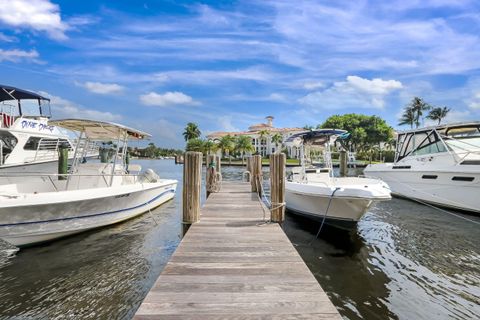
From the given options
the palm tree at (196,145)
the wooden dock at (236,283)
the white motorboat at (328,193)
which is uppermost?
the palm tree at (196,145)

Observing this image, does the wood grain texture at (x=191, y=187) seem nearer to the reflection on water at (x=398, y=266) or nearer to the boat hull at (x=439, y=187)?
the reflection on water at (x=398, y=266)

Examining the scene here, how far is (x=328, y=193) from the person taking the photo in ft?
28.5

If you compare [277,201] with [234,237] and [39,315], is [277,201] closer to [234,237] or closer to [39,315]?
[234,237]

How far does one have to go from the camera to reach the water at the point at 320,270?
16.7 feet

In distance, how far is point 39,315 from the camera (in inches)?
189

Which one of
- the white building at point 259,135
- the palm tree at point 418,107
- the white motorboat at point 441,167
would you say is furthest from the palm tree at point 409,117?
the white motorboat at point 441,167

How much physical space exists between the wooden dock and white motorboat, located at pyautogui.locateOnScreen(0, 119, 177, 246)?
3995mm

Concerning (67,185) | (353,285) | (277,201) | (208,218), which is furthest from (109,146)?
(353,285)

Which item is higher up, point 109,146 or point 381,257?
point 109,146

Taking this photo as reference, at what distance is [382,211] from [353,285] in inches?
344

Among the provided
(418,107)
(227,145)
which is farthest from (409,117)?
(227,145)

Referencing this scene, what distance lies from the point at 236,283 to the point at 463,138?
1487cm

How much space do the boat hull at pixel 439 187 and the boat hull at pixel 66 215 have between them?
12748 mm

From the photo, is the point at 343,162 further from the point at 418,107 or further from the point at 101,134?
the point at 418,107
